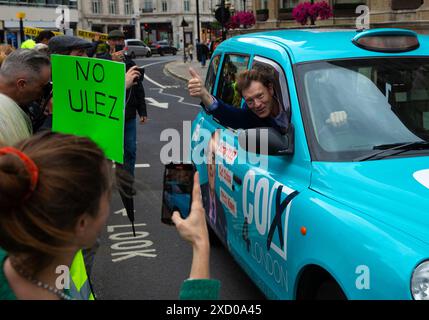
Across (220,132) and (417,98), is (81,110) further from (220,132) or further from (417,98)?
(417,98)

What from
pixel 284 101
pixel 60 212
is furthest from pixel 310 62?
pixel 60 212

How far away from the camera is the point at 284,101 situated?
3.43 meters

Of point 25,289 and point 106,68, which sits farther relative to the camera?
point 106,68

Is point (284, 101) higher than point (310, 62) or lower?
lower

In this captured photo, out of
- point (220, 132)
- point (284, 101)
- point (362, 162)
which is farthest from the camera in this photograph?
point (220, 132)

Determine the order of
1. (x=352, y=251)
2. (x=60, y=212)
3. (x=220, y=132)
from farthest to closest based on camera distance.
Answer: (x=220, y=132) < (x=352, y=251) < (x=60, y=212)

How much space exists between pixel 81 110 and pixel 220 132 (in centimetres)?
143

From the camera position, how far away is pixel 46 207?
4.20 ft

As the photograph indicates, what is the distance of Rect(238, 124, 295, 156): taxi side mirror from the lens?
317 centimetres

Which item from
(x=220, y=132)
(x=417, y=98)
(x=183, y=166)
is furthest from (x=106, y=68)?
(x=417, y=98)

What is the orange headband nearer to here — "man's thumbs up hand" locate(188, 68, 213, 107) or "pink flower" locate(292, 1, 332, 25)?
"man's thumbs up hand" locate(188, 68, 213, 107)

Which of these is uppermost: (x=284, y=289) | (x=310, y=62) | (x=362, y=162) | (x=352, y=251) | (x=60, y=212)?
(x=310, y=62)

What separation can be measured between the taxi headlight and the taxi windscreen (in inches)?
39.2

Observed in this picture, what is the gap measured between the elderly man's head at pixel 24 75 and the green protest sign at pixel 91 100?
0.38 ft
